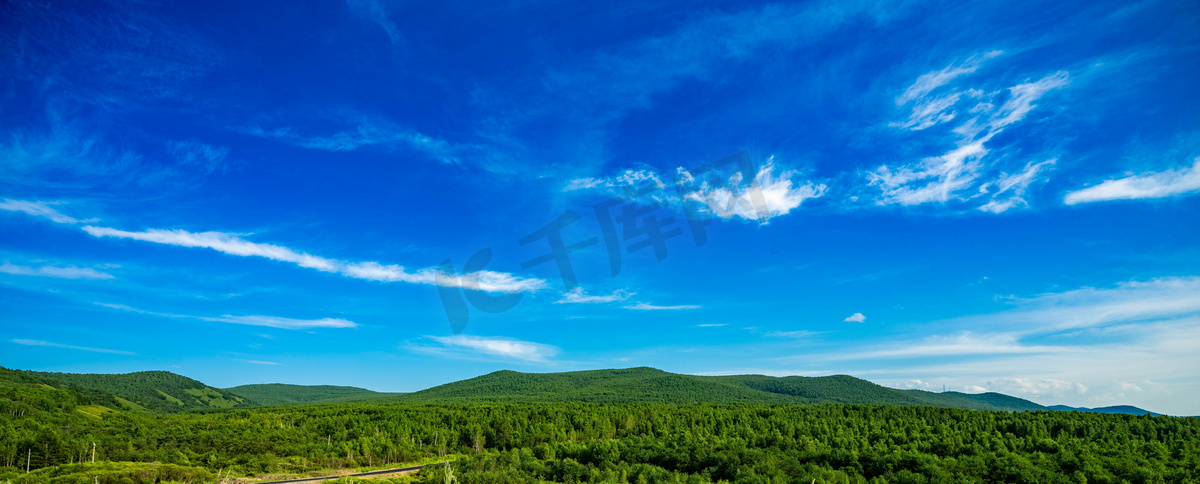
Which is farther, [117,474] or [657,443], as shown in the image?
[657,443]

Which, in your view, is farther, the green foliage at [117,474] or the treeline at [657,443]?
the treeline at [657,443]

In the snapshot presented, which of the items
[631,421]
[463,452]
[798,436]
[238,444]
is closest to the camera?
[238,444]

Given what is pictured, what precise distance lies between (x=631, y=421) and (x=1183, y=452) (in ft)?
345

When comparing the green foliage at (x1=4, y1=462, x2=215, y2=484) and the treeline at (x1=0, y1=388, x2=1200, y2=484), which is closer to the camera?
the green foliage at (x1=4, y1=462, x2=215, y2=484)

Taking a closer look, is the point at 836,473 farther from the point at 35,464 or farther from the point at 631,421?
the point at 35,464

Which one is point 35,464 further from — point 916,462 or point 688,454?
point 916,462

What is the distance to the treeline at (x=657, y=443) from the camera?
278 ft

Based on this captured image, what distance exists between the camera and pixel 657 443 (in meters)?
116

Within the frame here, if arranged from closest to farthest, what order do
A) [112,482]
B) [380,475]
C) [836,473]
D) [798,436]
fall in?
[112,482] < [836,473] < [380,475] < [798,436]

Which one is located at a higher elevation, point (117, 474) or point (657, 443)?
point (117, 474)

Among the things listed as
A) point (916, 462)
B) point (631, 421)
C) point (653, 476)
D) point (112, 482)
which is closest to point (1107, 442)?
point (916, 462)

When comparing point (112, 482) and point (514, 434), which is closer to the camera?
point (112, 482)

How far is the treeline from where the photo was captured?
84875 millimetres

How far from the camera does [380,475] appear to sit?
321 ft
